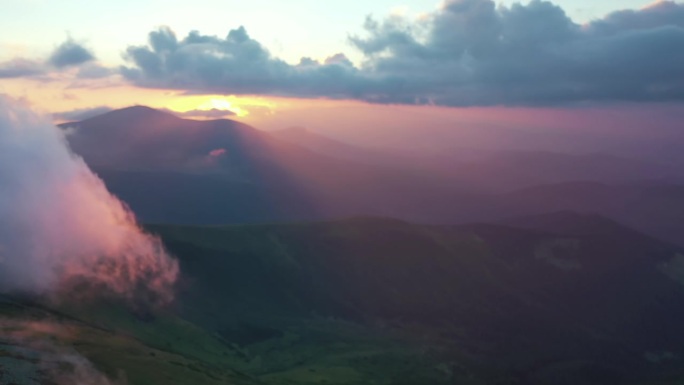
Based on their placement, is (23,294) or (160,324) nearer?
(23,294)

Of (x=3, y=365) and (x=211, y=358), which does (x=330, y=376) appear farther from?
(x=3, y=365)

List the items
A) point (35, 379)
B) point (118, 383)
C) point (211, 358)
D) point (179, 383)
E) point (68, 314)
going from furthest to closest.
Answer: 1. point (211, 358)
2. point (68, 314)
3. point (179, 383)
4. point (118, 383)
5. point (35, 379)

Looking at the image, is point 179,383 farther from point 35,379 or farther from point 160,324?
point 160,324

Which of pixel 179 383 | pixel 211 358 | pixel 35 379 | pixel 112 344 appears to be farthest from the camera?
pixel 211 358

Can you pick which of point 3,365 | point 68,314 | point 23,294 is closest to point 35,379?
point 3,365

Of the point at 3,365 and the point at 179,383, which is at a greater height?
the point at 3,365

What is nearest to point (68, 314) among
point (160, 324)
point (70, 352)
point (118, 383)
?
point (160, 324)

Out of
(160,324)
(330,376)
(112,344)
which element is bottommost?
(330,376)

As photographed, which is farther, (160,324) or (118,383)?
(160,324)

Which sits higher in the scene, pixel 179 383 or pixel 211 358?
pixel 179 383
